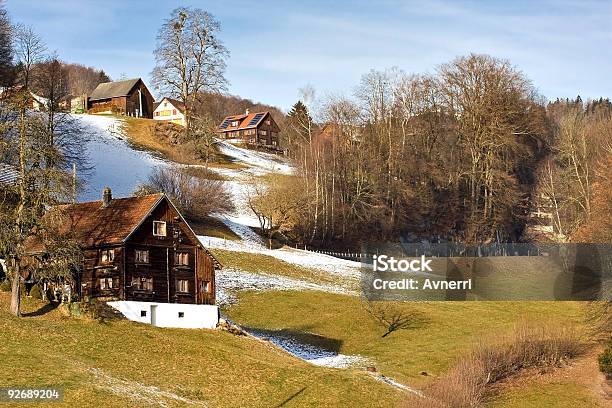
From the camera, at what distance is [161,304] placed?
5472 centimetres

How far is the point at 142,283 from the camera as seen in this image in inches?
2142

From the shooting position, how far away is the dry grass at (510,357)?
49406 mm

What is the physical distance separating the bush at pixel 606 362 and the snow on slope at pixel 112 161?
56999 millimetres

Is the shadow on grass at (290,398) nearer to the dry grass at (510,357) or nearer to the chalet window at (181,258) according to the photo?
the dry grass at (510,357)

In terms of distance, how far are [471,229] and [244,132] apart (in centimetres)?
7519

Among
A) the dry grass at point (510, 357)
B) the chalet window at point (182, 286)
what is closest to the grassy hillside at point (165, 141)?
the chalet window at point (182, 286)

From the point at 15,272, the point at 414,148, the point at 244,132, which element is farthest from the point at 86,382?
the point at 244,132

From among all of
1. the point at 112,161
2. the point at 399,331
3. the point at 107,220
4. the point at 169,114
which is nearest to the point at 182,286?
the point at 107,220

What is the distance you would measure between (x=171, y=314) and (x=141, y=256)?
4.31m

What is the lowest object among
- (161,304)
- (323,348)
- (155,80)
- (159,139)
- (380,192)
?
(323,348)

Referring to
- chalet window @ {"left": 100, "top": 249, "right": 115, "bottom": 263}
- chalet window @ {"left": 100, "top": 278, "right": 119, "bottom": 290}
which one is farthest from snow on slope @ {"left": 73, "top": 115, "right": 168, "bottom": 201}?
chalet window @ {"left": 100, "top": 278, "right": 119, "bottom": 290}

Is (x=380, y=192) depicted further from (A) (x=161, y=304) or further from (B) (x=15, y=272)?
(B) (x=15, y=272)

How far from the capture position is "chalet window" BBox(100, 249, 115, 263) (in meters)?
54.0

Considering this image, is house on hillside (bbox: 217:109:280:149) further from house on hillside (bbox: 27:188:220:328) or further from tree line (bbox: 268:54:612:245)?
Answer: house on hillside (bbox: 27:188:220:328)
